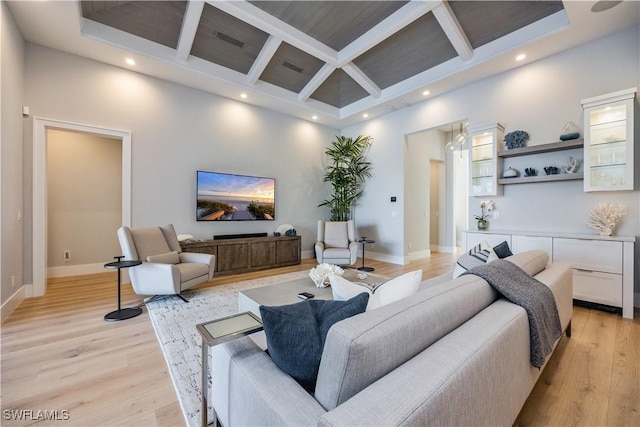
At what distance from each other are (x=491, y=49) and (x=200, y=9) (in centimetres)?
397

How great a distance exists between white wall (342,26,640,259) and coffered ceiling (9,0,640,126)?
221 mm

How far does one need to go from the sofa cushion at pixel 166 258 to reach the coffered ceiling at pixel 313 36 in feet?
9.34

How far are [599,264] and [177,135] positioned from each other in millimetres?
6162

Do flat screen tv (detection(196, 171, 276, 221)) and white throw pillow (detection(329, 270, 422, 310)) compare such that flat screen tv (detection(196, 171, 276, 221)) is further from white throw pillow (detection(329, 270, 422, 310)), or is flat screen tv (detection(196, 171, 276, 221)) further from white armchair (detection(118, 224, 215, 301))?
white throw pillow (detection(329, 270, 422, 310))

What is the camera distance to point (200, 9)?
3.30 metres

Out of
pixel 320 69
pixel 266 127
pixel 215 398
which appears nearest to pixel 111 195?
pixel 266 127

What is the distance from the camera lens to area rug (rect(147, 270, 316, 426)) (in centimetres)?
168

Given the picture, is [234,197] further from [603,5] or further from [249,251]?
[603,5]

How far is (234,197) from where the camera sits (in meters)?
5.23

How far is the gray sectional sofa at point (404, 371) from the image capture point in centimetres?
67

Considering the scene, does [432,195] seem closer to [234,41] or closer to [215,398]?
[234,41]

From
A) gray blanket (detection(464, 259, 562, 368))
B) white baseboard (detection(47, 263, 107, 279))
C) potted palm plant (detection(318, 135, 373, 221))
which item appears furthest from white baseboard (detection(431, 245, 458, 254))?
white baseboard (detection(47, 263, 107, 279))

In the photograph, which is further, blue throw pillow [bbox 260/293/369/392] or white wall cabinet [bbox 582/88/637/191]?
white wall cabinet [bbox 582/88/637/191]

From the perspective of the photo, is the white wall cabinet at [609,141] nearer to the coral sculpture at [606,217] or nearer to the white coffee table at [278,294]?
the coral sculpture at [606,217]
